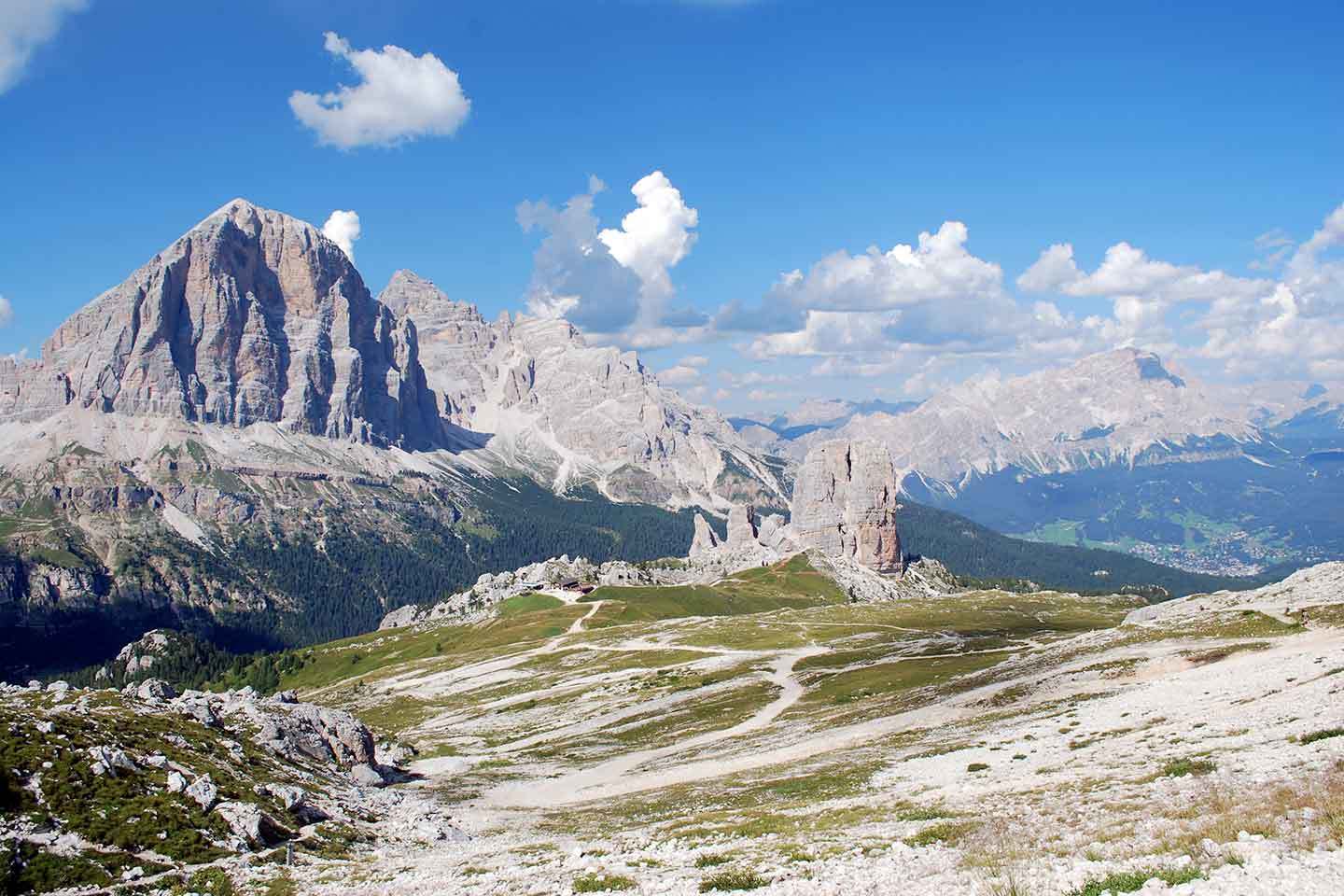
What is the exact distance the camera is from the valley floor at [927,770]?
23641mm

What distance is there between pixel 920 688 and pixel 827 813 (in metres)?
52.8

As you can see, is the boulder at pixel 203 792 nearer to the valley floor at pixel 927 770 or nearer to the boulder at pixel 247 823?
the boulder at pixel 247 823

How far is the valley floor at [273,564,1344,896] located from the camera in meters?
23.6

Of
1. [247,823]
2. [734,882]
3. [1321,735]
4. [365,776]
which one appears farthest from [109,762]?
[1321,735]

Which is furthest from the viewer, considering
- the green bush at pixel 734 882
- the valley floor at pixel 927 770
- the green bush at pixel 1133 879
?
the green bush at pixel 734 882

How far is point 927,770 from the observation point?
4809 cm

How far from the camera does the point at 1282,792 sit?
26.0 meters

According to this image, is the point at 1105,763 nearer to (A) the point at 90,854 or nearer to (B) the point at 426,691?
(A) the point at 90,854

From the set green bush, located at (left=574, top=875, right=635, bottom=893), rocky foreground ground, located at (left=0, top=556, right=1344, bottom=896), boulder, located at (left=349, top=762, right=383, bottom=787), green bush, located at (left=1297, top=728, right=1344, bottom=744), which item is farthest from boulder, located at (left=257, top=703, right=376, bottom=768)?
green bush, located at (left=1297, top=728, right=1344, bottom=744)


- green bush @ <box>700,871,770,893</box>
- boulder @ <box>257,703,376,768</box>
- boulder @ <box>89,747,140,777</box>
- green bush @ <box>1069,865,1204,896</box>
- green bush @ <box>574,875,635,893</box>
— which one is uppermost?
boulder @ <box>89,747,140,777</box>

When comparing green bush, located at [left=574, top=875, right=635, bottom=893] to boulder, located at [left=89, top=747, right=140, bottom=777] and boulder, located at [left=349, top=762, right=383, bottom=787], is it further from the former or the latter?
boulder, located at [left=349, top=762, right=383, bottom=787]

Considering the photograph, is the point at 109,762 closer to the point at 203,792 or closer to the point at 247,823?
the point at 203,792

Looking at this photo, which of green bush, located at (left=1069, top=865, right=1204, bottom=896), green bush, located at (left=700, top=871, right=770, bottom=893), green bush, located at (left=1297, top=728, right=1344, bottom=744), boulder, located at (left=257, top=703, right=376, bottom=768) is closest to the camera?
green bush, located at (left=1069, top=865, right=1204, bottom=896)

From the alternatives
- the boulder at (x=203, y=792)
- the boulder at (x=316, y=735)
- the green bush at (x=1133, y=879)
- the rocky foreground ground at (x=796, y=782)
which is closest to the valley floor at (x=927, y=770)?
the green bush at (x=1133, y=879)
